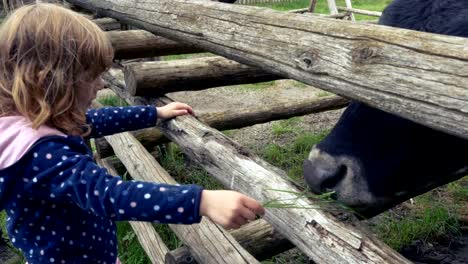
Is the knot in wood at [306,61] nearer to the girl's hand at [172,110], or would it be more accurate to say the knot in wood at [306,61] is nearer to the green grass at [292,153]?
the girl's hand at [172,110]

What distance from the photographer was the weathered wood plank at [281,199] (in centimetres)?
155

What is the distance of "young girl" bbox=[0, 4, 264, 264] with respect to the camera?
144cm

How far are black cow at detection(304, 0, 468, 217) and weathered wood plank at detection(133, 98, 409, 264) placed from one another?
19 centimetres

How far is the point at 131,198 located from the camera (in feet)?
4.73

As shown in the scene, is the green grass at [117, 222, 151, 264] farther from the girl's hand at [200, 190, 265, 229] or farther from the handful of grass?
the girl's hand at [200, 190, 265, 229]

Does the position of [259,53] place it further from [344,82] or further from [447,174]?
[447,174]

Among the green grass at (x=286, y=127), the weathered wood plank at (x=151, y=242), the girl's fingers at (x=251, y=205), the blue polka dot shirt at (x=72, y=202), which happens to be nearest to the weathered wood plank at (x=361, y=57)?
the girl's fingers at (x=251, y=205)

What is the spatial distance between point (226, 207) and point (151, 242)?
1886 mm

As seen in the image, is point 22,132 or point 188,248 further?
point 188,248

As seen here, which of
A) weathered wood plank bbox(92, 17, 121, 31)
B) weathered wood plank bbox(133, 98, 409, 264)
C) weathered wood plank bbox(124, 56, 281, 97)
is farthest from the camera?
weathered wood plank bbox(92, 17, 121, 31)

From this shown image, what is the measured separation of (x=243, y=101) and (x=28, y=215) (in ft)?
18.8

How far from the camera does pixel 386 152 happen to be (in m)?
2.13

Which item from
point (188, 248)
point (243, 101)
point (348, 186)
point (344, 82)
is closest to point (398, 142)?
point (348, 186)

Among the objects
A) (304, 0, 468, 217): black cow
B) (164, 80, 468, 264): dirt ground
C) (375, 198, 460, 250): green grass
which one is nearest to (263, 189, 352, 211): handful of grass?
(304, 0, 468, 217): black cow
